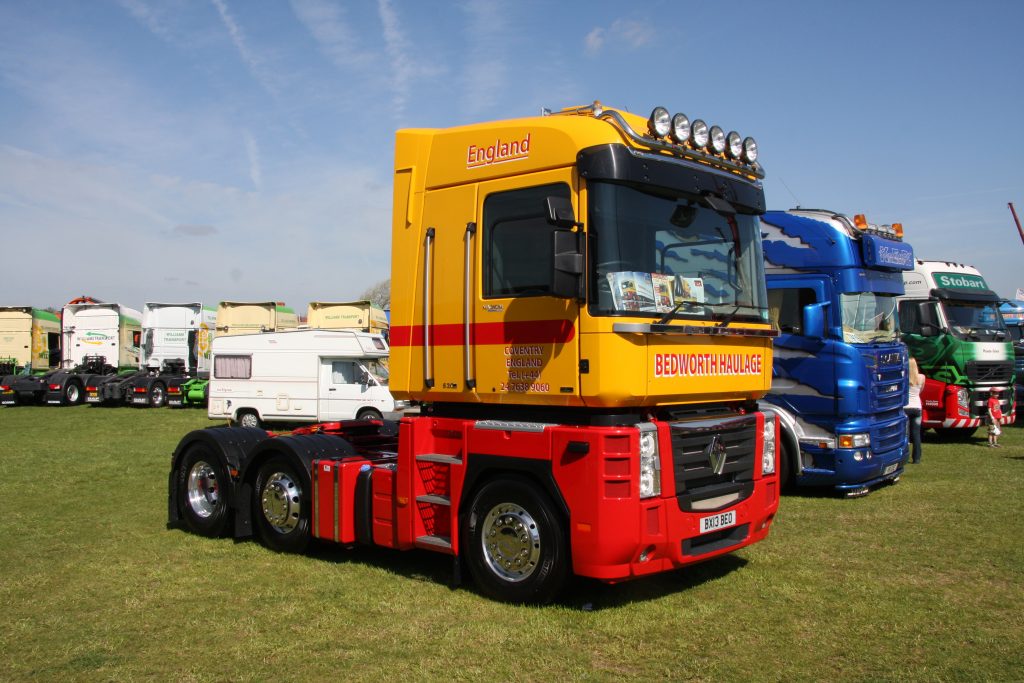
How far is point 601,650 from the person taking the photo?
17.5 feet

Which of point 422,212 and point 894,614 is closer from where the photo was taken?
point 894,614

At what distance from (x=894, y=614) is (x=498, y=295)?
3.59 metres

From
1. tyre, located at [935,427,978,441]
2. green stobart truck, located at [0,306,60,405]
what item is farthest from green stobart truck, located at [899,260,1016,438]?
green stobart truck, located at [0,306,60,405]

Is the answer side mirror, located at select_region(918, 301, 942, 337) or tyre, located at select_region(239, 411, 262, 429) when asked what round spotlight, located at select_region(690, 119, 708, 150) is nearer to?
side mirror, located at select_region(918, 301, 942, 337)

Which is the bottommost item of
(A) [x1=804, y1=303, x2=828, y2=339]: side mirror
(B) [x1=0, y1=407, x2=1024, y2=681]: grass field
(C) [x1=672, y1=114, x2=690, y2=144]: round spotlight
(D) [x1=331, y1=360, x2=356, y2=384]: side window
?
(B) [x1=0, y1=407, x2=1024, y2=681]: grass field

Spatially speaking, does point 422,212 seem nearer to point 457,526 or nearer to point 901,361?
point 457,526

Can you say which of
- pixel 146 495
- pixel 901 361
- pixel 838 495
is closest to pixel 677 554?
pixel 838 495

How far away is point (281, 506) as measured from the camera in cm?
796

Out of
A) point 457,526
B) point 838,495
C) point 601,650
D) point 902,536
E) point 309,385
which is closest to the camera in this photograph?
point 601,650

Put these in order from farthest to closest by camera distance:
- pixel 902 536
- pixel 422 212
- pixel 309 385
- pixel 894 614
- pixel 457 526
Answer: pixel 309 385, pixel 902 536, pixel 422 212, pixel 457 526, pixel 894 614

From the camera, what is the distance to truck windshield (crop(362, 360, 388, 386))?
21094 millimetres

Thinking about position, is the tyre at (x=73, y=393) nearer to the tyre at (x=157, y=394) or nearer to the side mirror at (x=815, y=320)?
the tyre at (x=157, y=394)

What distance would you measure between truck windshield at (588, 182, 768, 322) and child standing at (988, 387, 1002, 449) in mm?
10685

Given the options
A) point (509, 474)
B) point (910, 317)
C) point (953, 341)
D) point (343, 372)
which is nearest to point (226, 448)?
point (509, 474)
